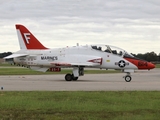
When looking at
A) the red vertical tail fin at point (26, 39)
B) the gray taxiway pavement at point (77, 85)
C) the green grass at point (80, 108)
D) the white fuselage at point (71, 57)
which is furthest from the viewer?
the red vertical tail fin at point (26, 39)

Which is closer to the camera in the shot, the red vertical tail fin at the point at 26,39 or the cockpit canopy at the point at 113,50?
the cockpit canopy at the point at 113,50

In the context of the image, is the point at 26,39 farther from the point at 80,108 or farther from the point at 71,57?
the point at 80,108

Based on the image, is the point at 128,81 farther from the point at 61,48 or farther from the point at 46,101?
the point at 46,101

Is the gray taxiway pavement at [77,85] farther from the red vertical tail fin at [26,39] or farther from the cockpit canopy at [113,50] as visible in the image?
the red vertical tail fin at [26,39]

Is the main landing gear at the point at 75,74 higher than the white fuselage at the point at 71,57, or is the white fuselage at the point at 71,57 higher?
the white fuselage at the point at 71,57

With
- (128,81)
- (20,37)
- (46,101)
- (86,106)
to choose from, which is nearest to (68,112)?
(86,106)

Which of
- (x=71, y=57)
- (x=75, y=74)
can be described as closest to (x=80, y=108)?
(x=75, y=74)

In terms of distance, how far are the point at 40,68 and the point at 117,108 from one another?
17.6 meters

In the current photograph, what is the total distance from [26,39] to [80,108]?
17.8 metres

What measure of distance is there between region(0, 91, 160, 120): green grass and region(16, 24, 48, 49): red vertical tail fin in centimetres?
1500

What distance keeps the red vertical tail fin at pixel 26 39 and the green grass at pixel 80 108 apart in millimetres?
14999

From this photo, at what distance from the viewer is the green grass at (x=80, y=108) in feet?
32.5

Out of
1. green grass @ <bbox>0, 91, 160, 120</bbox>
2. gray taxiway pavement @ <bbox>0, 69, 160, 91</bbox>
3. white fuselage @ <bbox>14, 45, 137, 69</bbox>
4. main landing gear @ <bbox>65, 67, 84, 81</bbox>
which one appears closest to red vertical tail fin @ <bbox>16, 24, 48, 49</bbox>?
white fuselage @ <bbox>14, 45, 137, 69</bbox>

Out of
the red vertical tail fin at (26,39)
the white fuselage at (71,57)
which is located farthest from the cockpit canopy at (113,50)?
the red vertical tail fin at (26,39)
